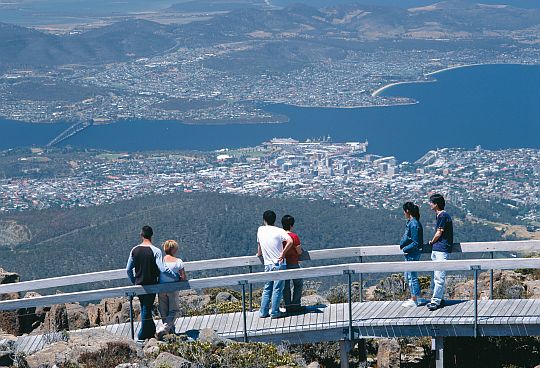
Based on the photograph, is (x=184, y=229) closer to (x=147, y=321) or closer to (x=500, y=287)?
(x=500, y=287)

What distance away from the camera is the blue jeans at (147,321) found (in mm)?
10203

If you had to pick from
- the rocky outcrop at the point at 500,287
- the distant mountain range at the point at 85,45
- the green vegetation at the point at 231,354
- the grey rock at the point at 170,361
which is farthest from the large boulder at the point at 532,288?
the distant mountain range at the point at 85,45

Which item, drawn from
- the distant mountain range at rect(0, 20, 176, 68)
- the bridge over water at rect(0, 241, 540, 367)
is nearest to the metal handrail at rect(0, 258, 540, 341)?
the bridge over water at rect(0, 241, 540, 367)

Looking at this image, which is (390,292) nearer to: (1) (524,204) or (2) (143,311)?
(2) (143,311)

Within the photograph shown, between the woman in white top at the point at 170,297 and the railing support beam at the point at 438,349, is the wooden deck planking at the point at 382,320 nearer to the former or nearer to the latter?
the railing support beam at the point at 438,349

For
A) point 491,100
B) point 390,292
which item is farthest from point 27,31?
point 390,292

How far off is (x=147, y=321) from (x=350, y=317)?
6.37 feet

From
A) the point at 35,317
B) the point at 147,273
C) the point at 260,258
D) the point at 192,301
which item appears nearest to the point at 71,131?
the point at 192,301

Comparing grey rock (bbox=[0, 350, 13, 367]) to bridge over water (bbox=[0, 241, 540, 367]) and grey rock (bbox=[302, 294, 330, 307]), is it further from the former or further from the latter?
grey rock (bbox=[302, 294, 330, 307])

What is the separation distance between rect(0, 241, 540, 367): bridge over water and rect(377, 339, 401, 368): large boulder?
0.46 ft

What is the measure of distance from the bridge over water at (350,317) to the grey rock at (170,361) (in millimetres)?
1391

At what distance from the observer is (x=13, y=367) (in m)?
8.63

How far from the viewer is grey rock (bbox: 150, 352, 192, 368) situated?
8641mm

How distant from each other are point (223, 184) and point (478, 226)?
21.8 meters
